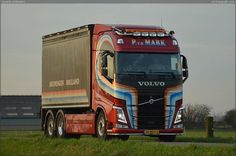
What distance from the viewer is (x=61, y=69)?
2966 cm

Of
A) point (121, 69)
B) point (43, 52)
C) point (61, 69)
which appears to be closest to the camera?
point (121, 69)

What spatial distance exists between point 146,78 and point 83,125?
3.83 metres

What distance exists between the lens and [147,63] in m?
24.5

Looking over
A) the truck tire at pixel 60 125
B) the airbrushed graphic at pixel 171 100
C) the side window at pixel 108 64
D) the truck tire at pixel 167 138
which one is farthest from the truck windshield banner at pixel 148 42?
the truck tire at pixel 60 125

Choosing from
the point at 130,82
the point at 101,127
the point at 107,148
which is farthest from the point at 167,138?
the point at 107,148

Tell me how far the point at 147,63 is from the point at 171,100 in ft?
5.12

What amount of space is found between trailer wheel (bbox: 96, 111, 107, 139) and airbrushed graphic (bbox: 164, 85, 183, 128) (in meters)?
2.20

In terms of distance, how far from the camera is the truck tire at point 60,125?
28.8 m

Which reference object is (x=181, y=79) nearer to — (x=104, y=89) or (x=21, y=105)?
(x=104, y=89)

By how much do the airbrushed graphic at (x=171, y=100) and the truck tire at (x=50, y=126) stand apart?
6.95 meters

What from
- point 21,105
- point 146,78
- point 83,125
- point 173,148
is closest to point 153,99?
point 146,78

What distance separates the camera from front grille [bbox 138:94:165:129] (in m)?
24.4

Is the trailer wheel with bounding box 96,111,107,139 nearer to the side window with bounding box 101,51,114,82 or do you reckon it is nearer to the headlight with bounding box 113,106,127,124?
the headlight with bounding box 113,106,127,124

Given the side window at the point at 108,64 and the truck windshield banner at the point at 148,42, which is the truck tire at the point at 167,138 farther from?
the truck windshield banner at the point at 148,42
